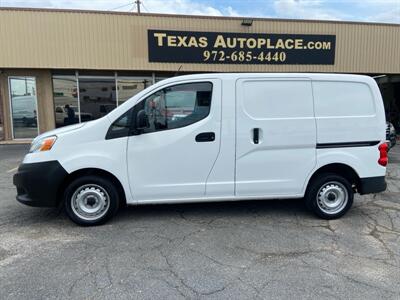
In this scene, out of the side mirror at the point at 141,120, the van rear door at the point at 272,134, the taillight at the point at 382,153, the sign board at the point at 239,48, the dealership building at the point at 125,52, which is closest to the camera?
the side mirror at the point at 141,120

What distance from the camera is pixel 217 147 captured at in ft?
14.5

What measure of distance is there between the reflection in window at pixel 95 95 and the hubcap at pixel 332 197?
416 inches

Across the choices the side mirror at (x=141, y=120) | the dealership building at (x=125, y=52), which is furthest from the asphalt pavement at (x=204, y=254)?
the dealership building at (x=125, y=52)

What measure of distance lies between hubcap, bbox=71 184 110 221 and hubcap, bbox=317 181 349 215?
2.96m

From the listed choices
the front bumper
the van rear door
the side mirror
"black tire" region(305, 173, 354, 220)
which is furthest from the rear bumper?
the front bumper

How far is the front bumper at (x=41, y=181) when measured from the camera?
165 inches

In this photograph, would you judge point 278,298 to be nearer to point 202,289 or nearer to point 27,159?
point 202,289

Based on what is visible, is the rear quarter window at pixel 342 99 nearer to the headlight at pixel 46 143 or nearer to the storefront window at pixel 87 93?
the headlight at pixel 46 143

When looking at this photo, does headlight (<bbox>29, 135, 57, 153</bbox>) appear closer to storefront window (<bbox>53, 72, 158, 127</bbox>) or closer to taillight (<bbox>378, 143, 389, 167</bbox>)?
taillight (<bbox>378, 143, 389, 167</bbox>)

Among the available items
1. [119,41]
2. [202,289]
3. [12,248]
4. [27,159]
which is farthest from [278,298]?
[119,41]

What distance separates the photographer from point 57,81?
43.8ft

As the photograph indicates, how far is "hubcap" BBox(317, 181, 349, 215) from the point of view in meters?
4.70

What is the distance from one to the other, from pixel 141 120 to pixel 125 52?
30.9 ft

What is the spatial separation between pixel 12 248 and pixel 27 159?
1143mm
